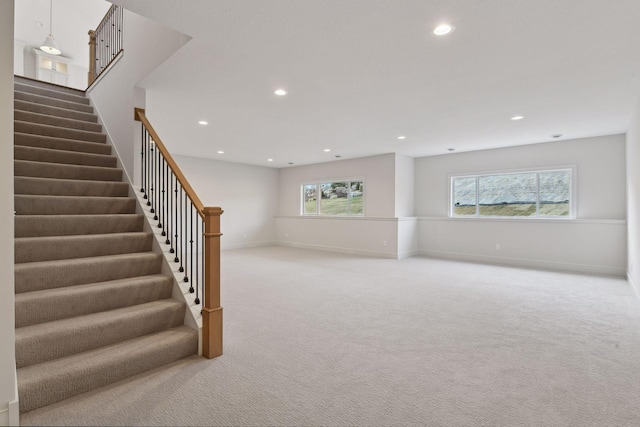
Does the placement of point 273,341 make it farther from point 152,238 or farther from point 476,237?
point 476,237

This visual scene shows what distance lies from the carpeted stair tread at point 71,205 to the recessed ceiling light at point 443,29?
3.34 m

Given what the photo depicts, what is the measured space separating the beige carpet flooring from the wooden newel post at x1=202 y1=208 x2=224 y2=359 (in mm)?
116

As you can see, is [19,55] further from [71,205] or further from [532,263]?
[532,263]

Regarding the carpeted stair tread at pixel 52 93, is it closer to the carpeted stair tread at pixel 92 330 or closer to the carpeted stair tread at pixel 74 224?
the carpeted stair tread at pixel 74 224

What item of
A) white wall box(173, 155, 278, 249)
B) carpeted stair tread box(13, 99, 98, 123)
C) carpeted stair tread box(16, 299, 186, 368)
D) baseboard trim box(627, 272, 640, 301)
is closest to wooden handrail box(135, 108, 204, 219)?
carpeted stair tread box(16, 299, 186, 368)

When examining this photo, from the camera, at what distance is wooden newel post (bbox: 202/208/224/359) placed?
2352 millimetres

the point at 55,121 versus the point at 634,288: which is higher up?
the point at 55,121

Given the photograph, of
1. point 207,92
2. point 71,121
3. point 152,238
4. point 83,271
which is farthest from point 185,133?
point 83,271

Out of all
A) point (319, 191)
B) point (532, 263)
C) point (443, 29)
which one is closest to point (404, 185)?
point (319, 191)

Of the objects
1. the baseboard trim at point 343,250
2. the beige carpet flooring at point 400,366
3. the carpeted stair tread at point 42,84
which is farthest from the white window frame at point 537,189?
the carpeted stair tread at point 42,84

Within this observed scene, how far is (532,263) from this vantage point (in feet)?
20.3

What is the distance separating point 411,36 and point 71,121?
450cm

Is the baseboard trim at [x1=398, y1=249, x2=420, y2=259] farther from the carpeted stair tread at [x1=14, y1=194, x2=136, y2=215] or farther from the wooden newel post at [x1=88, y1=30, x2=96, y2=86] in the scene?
the wooden newel post at [x1=88, y1=30, x2=96, y2=86]

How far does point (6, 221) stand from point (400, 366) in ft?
8.27
